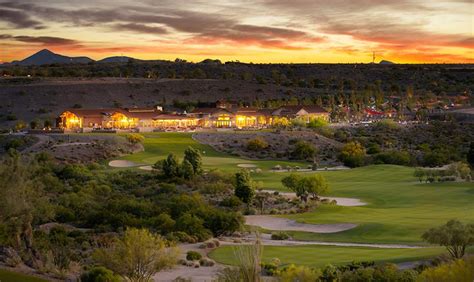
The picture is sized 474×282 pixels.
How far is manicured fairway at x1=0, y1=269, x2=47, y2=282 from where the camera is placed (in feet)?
91.2

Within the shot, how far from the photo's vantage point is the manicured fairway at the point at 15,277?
27797mm

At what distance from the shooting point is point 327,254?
121 ft

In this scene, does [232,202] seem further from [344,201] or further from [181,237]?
[181,237]

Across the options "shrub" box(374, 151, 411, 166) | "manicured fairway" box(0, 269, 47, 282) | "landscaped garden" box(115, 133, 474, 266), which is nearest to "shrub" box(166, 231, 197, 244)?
"landscaped garden" box(115, 133, 474, 266)

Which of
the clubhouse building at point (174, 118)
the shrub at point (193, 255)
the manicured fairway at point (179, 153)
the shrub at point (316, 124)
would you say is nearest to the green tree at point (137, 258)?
the shrub at point (193, 255)

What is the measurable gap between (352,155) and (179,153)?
866 inches

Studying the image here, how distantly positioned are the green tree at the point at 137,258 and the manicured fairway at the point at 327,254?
5628mm

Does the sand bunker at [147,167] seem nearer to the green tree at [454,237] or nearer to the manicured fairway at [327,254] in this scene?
the manicured fairway at [327,254]

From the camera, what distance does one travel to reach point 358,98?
181125mm

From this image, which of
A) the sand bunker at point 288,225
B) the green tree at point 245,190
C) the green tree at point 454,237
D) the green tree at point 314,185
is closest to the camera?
the green tree at point 454,237

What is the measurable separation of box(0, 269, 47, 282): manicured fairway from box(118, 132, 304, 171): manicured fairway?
5509cm

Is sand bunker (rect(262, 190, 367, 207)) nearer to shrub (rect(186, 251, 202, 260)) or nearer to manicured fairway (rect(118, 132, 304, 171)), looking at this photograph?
manicured fairway (rect(118, 132, 304, 171))

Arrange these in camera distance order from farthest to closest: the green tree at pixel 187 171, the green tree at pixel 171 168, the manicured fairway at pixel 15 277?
the green tree at pixel 187 171, the green tree at pixel 171 168, the manicured fairway at pixel 15 277

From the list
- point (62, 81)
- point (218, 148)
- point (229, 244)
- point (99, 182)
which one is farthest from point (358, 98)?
point (229, 244)
